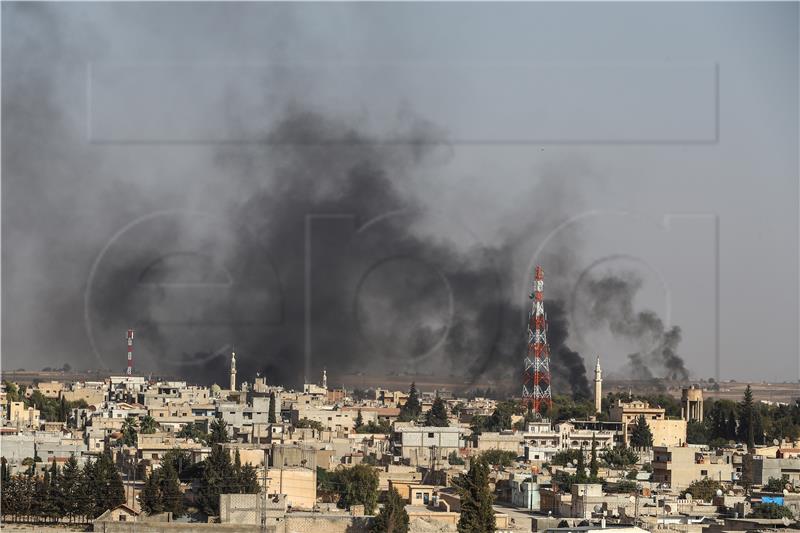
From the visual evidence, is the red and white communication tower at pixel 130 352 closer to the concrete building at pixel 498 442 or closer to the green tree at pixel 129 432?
the green tree at pixel 129 432

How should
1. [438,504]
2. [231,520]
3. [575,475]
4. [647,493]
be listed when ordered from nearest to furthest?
1. [231,520]
2. [438,504]
3. [647,493]
4. [575,475]

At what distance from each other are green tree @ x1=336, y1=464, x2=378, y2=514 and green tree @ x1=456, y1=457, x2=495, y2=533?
1203mm

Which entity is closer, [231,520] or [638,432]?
[231,520]

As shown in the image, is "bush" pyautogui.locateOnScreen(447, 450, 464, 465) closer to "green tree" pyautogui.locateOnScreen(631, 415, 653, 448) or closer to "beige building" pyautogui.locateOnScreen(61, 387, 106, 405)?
"green tree" pyautogui.locateOnScreen(631, 415, 653, 448)

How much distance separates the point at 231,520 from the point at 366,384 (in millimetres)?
11984

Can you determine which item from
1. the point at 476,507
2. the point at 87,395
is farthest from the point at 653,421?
the point at 476,507

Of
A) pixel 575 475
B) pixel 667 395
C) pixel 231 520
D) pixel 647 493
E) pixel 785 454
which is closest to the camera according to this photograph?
pixel 231 520

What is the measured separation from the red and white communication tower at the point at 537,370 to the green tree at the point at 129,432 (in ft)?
17.1

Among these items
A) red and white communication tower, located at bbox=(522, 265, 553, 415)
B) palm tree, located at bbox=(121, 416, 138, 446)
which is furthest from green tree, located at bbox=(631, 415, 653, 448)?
palm tree, located at bbox=(121, 416, 138, 446)

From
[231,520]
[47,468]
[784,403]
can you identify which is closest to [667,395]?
[784,403]

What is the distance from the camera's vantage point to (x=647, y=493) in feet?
46.0

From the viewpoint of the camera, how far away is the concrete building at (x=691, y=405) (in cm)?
2388

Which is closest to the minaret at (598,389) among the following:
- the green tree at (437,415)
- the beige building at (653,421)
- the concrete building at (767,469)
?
the beige building at (653,421)

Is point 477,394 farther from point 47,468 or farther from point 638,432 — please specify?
point 47,468
